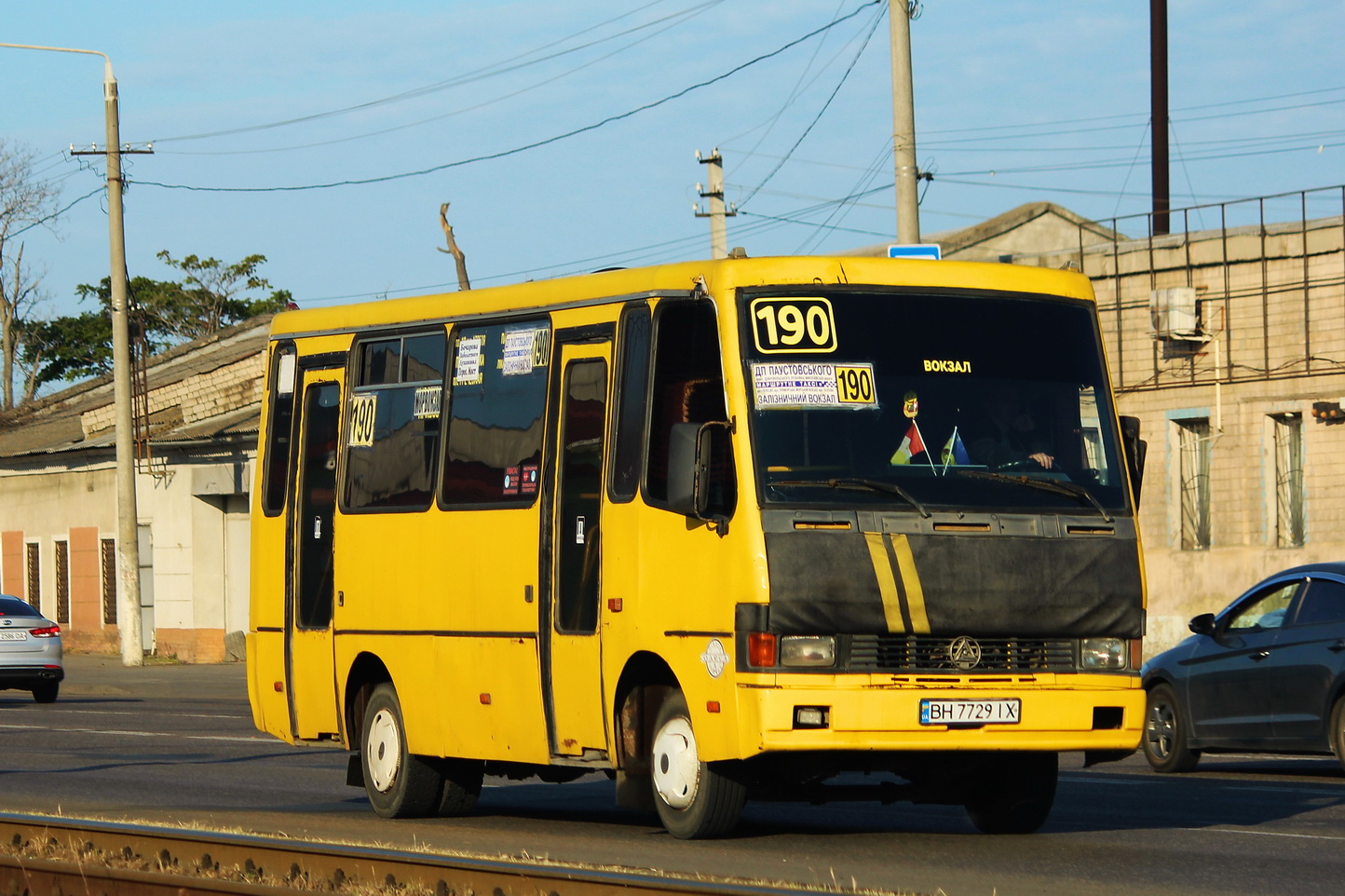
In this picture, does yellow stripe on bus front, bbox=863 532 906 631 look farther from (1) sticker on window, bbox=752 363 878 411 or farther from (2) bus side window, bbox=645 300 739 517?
(2) bus side window, bbox=645 300 739 517

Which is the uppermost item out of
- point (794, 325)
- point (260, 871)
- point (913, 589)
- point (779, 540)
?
point (794, 325)

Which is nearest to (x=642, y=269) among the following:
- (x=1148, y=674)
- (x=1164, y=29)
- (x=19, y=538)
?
(x=1148, y=674)

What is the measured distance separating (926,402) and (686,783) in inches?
90.6

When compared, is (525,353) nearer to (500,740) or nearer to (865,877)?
(500,740)

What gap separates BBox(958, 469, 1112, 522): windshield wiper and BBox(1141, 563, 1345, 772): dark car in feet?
18.0

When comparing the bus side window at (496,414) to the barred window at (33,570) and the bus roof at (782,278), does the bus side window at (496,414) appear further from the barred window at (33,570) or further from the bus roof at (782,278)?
the barred window at (33,570)

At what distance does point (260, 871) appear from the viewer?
9.85 meters

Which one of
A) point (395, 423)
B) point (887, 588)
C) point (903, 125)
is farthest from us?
point (903, 125)

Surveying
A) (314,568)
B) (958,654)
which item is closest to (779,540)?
(958,654)

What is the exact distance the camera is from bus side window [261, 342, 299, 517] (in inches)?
575

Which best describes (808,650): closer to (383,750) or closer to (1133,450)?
(1133,450)

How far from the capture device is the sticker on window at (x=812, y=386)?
35.5ft

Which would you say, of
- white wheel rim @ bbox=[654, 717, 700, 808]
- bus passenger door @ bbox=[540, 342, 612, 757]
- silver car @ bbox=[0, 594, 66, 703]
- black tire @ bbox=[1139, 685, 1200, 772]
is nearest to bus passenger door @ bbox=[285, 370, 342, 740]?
bus passenger door @ bbox=[540, 342, 612, 757]

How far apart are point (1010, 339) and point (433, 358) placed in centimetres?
379
